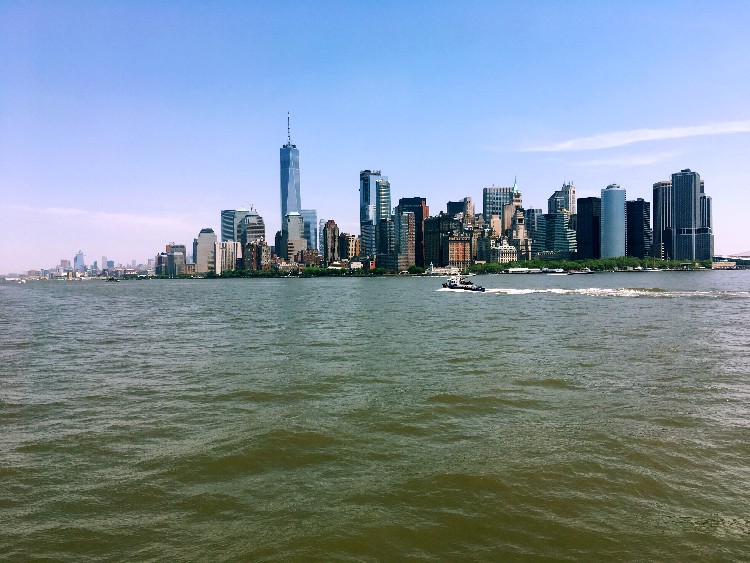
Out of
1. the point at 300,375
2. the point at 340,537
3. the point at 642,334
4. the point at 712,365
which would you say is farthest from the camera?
the point at 642,334

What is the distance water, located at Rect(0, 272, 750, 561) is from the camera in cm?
1052

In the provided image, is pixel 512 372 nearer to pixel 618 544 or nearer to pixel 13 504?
pixel 618 544

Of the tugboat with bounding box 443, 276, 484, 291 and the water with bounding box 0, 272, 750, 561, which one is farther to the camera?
the tugboat with bounding box 443, 276, 484, 291

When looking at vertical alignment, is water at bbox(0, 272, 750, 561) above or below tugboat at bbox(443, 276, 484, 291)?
below

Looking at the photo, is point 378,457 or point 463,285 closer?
point 378,457

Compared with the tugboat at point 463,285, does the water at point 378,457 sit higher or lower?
lower

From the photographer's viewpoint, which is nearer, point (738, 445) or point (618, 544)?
point (618, 544)

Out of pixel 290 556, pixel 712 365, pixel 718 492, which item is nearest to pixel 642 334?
pixel 712 365

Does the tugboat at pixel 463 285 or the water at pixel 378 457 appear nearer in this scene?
the water at pixel 378 457

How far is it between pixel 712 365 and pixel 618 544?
22745mm

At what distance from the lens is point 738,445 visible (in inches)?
614

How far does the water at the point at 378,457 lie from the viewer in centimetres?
1052

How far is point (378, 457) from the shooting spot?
14953mm

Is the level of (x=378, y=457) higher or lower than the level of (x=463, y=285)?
lower
